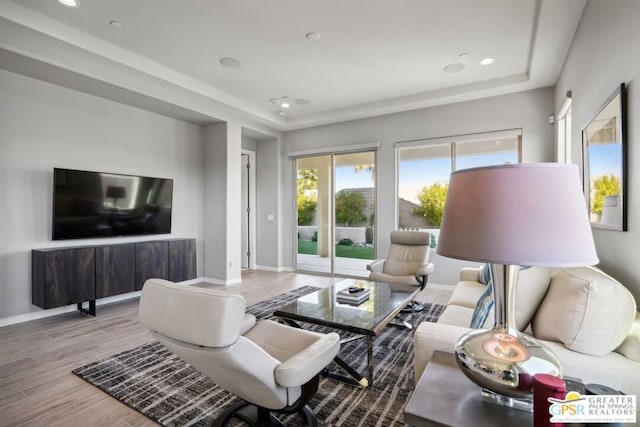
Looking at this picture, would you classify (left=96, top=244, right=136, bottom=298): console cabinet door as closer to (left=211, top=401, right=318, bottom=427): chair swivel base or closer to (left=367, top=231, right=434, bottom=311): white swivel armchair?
(left=211, top=401, right=318, bottom=427): chair swivel base

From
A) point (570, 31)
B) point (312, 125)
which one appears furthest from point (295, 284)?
point (570, 31)

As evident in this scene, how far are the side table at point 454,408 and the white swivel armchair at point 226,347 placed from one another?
555 mm

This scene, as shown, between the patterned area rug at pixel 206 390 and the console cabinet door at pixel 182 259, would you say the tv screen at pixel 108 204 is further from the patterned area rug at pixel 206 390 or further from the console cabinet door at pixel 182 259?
the patterned area rug at pixel 206 390

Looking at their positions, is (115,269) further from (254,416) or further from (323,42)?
(323,42)

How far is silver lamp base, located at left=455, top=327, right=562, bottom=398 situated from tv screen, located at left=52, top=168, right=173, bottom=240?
4379 millimetres

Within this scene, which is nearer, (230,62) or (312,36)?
(312,36)

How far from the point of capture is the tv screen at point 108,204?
146 inches

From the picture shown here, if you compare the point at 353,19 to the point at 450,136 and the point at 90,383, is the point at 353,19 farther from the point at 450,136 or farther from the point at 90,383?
the point at 90,383

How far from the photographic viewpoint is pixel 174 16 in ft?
9.46

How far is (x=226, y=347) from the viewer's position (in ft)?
4.06

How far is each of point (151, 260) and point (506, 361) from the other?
14.4 feet

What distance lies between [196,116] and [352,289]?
376 centimetres

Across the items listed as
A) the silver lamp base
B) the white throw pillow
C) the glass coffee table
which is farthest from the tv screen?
the white throw pillow

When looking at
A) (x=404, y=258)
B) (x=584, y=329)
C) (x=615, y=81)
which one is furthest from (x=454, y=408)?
(x=404, y=258)
